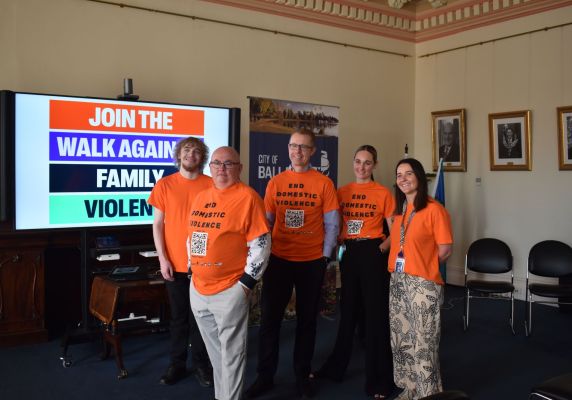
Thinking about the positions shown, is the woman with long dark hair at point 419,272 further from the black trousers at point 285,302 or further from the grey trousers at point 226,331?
the grey trousers at point 226,331

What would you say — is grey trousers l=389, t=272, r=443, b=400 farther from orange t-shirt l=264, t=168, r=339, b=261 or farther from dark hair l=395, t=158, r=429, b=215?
orange t-shirt l=264, t=168, r=339, b=261

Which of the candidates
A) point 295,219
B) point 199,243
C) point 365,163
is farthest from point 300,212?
point 199,243

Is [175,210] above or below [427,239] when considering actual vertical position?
above

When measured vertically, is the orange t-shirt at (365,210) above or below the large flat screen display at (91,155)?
below

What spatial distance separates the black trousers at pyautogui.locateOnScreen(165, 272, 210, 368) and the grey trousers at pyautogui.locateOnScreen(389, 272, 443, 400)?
1.30m

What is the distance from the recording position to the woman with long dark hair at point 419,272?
10.1 feet

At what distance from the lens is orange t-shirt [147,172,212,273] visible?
352cm

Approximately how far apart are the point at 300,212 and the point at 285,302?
0.58 metres

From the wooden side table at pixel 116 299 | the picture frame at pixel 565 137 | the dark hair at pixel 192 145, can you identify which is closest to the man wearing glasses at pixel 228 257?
the dark hair at pixel 192 145

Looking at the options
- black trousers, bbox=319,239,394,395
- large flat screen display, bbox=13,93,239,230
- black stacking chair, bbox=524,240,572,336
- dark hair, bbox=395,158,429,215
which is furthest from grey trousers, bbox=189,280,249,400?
black stacking chair, bbox=524,240,572,336

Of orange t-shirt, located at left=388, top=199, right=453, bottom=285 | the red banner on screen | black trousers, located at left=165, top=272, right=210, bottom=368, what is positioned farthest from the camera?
the red banner on screen

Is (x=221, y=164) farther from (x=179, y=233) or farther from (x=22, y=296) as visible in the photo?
(x=22, y=296)

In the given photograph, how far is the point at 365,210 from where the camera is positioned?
3.51m

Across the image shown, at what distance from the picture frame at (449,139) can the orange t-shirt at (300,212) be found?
3996 millimetres
